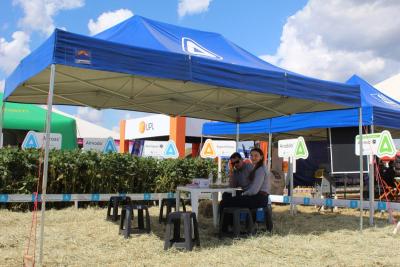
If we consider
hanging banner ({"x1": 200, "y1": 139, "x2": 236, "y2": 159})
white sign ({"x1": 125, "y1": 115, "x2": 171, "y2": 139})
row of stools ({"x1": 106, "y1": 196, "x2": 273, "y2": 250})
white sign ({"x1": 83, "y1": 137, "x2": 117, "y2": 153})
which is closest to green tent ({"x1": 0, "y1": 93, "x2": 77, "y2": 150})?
white sign ({"x1": 83, "y1": 137, "x2": 117, "y2": 153})

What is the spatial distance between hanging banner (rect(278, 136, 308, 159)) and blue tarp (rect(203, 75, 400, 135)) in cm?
128

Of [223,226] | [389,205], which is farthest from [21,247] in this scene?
[389,205]

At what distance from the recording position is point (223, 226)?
6.33 metres

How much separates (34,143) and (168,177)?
3.30m

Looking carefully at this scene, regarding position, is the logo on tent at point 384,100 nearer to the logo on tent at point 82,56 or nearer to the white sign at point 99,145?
the white sign at point 99,145

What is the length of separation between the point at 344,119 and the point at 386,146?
2.10m

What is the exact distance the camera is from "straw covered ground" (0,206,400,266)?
4.79 m

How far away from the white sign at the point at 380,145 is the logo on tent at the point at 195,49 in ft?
10.9

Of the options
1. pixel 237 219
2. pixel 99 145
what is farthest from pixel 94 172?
pixel 237 219

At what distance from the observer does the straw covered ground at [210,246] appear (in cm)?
479

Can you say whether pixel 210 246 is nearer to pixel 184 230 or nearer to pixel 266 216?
pixel 184 230

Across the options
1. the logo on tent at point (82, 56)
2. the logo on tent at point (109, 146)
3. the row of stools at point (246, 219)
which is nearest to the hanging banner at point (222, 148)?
the logo on tent at point (109, 146)

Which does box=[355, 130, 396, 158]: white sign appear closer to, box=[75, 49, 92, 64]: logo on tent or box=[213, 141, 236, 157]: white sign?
box=[213, 141, 236, 157]: white sign

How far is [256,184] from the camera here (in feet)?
21.0
